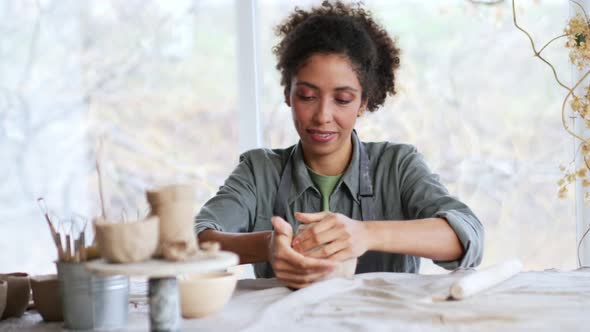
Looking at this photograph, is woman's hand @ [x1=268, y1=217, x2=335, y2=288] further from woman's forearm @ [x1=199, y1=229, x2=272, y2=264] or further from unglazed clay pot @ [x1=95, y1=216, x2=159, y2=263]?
unglazed clay pot @ [x1=95, y1=216, x2=159, y2=263]

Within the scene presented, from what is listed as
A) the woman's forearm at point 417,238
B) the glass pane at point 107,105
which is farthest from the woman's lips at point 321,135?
the glass pane at point 107,105

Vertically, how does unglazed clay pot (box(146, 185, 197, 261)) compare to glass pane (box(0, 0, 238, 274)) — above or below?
below

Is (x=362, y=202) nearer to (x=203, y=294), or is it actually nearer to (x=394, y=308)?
(x=394, y=308)

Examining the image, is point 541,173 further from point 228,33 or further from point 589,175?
point 228,33

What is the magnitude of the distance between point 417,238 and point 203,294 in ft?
2.31

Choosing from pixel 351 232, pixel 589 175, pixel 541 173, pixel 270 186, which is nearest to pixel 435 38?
pixel 541 173

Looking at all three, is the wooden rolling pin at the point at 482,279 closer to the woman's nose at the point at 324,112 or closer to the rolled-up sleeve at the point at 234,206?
the woman's nose at the point at 324,112

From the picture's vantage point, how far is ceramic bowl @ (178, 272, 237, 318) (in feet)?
4.25

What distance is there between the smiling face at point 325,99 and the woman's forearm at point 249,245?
1.21 ft

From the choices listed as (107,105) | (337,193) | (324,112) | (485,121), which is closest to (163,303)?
(324,112)

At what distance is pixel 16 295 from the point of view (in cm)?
156

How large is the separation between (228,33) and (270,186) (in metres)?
2.49

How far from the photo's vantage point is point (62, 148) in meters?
4.63

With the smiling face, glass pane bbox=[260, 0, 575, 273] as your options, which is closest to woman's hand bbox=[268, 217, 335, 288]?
the smiling face
